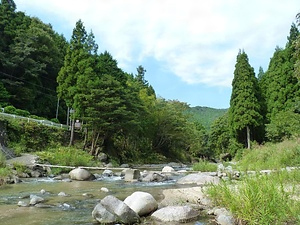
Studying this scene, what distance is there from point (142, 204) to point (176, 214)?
761 millimetres


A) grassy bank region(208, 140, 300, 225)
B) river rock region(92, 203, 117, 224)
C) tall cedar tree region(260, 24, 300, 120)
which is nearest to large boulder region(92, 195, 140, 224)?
river rock region(92, 203, 117, 224)

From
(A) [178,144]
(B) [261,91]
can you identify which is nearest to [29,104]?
(A) [178,144]

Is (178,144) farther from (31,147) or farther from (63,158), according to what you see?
(63,158)

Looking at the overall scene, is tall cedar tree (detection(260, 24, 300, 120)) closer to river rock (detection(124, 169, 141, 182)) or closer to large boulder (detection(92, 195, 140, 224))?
river rock (detection(124, 169, 141, 182))

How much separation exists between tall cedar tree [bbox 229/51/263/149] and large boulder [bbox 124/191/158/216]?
66.9ft

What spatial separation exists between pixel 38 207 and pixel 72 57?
65.8ft

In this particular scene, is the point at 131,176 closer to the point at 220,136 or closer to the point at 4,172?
the point at 4,172

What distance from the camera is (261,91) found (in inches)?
1094

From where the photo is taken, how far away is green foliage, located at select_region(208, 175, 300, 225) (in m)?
3.84

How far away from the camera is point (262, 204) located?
3.95 metres

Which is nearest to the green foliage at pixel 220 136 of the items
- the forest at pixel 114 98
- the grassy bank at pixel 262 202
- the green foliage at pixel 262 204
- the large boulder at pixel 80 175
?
the forest at pixel 114 98

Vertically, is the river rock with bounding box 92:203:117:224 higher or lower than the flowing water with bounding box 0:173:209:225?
higher

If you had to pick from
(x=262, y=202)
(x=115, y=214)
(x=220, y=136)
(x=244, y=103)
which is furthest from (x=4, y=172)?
(x=220, y=136)

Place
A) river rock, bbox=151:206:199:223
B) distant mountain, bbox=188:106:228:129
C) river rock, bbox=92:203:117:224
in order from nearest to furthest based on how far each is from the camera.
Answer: river rock, bbox=92:203:117:224
river rock, bbox=151:206:199:223
distant mountain, bbox=188:106:228:129
